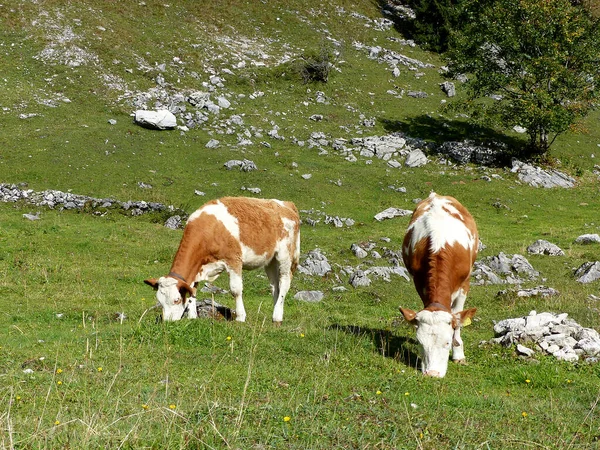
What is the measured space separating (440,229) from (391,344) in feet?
8.08

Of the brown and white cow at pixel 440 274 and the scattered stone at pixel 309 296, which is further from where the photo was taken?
the scattered stone at pixel 309 296

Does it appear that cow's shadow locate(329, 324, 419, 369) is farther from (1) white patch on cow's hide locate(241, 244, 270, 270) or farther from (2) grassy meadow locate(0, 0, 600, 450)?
(1) white patch on cow's hide locate(241, 244, 270, 270)

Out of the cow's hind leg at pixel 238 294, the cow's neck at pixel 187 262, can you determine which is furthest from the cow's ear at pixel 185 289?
the cow's hind leg at pixel 238 294

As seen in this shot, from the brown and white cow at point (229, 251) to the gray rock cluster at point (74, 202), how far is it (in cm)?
1498

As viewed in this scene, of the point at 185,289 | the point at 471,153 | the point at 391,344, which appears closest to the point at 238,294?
the point at 185,289

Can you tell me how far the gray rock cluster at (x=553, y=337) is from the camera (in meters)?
10.4

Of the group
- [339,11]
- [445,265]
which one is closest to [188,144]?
[445,265]

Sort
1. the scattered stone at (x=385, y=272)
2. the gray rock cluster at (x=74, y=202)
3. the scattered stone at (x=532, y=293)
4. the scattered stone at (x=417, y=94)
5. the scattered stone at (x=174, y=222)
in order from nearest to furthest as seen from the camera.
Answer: the scattered stone at (x=532, y=293), the scattered stone at (x=385, y=272), the scattered stone at (x=174, y=222), the gray rock cluster at (x=74, y=202), the scattered stone at (x=417, y=94)

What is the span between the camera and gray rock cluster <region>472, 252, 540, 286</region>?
20172 mm

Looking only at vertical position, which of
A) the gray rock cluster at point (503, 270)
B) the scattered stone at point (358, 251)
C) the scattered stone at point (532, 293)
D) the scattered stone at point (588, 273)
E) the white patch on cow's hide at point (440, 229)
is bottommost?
the scattered stone at point (358, 251)

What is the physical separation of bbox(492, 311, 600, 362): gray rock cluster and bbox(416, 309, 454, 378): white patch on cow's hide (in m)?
2.23

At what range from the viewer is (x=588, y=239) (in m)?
25.9

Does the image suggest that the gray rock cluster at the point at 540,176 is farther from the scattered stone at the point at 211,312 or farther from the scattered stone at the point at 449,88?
the scattered stone at the point at 211,312

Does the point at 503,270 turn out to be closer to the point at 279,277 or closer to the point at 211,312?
the point at 279,277
